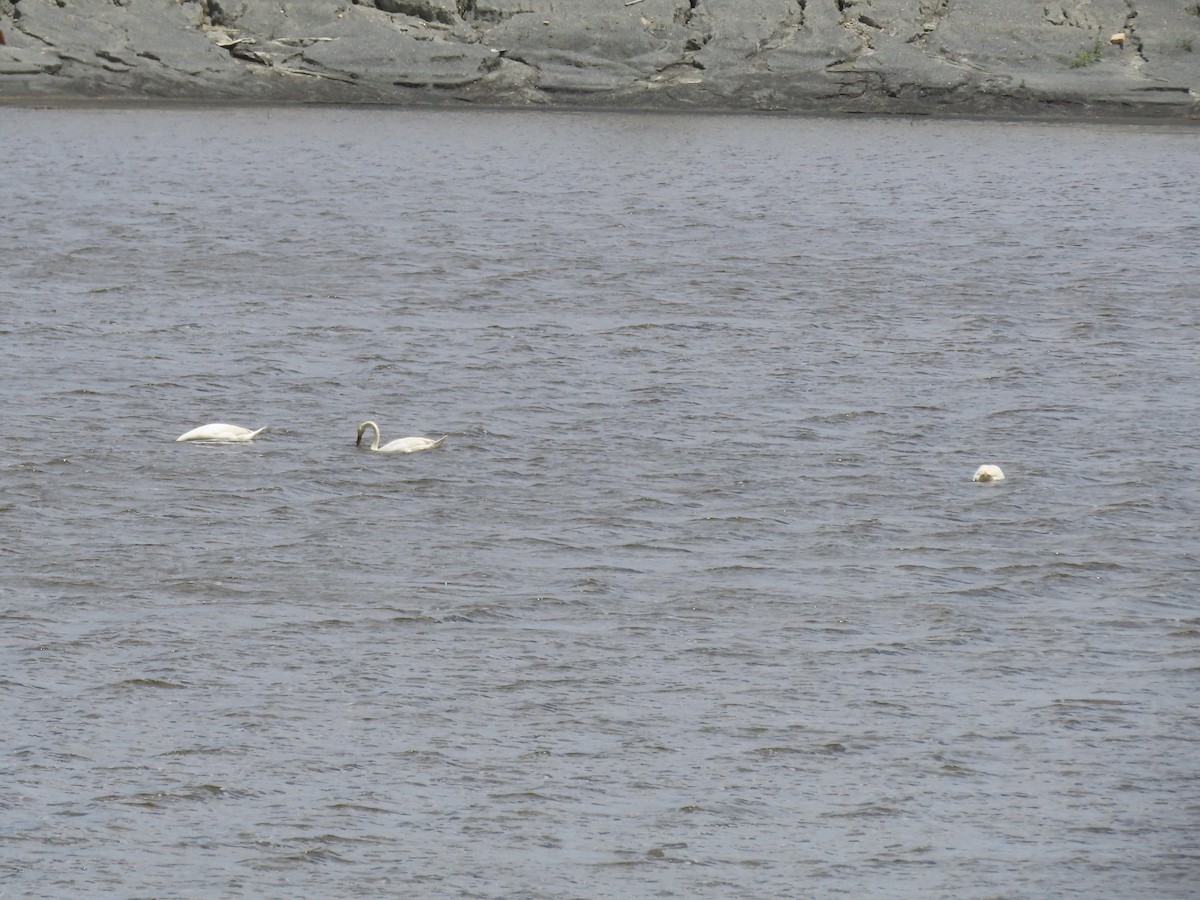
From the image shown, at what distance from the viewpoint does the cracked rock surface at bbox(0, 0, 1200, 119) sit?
53.6 m

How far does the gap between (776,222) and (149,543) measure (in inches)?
819

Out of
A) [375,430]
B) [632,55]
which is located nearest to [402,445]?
[375,430]

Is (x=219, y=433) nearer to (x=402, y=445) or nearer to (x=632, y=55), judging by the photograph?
(x=402, y=445)

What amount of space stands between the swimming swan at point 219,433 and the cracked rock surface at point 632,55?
39314 millimetres

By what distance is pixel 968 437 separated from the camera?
54.4 feet

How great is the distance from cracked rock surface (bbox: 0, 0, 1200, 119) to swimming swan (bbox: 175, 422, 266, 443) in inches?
1548

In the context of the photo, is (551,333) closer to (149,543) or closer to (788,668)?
(149,543)

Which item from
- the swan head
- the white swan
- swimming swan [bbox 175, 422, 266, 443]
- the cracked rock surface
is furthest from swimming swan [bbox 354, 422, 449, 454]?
the cracked rock surface

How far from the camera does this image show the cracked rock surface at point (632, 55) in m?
53.6

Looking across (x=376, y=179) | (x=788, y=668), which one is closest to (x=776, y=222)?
(x=376, y=179)

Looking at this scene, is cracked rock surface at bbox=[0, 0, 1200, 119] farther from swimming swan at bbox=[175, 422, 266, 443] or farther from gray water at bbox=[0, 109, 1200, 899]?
swimming swan at bbox=[175, 422, 266, 443]

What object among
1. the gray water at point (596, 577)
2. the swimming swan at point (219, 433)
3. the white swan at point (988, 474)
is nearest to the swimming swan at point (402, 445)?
the gray water at point (596, 577)

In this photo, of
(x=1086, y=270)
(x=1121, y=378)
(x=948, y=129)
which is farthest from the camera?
(x=948, y=129)

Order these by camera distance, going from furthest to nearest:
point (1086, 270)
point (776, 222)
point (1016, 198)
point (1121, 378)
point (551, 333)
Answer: point (1016, 198) → point (776, 222) → point (1086, 270) → point (551, 333) → point (1121, 378)
